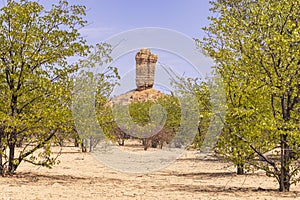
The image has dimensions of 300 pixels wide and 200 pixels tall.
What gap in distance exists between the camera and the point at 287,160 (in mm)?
10000

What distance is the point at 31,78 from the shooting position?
11656 mm

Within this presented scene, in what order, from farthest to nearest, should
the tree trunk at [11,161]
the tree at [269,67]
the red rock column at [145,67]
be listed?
the red rock column at [145,67] < the tree trunk at [11,161] < the tree at [269,67]

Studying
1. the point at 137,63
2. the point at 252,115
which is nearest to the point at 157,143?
the point at 252,115

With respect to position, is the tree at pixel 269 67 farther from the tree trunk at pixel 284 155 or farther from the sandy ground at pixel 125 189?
the sandy ground at pixel 125 189

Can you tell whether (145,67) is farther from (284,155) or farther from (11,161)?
(284,155)

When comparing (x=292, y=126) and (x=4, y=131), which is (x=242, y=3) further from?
(x=4, y=131)

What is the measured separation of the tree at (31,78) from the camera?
1151 cm

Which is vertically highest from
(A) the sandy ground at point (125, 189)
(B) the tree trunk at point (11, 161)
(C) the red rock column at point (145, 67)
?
(C) the red rock column at point (145, 67)

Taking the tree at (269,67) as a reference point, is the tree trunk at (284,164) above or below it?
below

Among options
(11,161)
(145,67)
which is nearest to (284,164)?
(11,161)

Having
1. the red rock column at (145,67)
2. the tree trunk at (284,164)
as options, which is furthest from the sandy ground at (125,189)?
the red rock column at (145,67)

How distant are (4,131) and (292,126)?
7.40 m

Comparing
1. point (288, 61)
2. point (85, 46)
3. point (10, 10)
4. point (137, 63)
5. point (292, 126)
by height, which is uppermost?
point (137, 63)

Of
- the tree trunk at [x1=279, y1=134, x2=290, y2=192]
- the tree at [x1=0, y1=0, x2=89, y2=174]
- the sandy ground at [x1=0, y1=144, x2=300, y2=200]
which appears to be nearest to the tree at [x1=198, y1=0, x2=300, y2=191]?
the tree trunk at [x1=279, y1=134, x2=290, y2=192]
